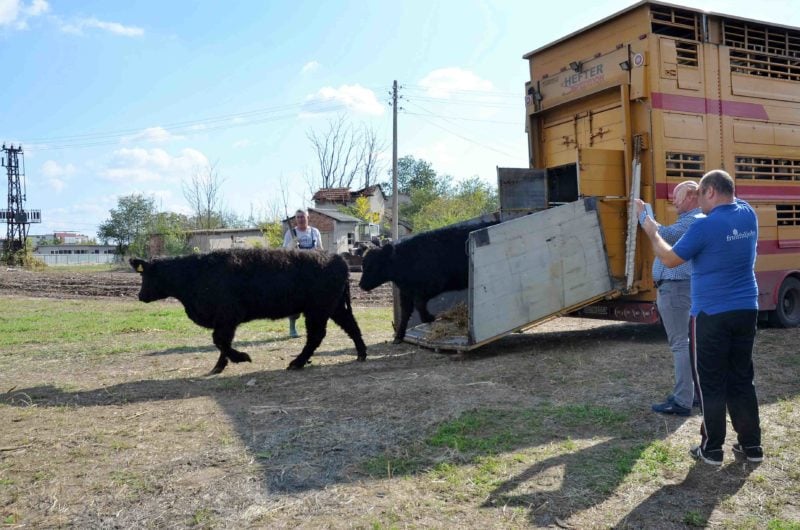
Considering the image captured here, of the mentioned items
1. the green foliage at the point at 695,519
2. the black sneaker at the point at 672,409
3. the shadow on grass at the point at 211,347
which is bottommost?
the green foliage at the point at 695,519

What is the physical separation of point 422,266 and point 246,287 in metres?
Result: 2.83

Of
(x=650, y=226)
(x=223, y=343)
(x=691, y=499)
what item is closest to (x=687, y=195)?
(x=650, y=226)

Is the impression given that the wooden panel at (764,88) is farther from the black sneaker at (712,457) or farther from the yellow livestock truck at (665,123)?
the black sneaker at (712,457)

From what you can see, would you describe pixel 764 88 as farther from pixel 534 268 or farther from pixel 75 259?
pixel 75 259

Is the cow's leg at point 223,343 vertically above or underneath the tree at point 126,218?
underneath

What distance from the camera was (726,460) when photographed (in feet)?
14.8

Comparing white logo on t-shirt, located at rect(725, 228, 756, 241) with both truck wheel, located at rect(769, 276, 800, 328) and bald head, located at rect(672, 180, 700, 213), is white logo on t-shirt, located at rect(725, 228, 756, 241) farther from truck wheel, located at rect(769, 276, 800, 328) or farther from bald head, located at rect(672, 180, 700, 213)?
truck wheel, located at rect(769, 276, 800, 328)

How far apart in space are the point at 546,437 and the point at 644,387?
1969 mm

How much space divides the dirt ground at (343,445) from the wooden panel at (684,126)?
2998 millimetres

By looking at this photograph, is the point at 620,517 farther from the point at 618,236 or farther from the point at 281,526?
the point at 618,236

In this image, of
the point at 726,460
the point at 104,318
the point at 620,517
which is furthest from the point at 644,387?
the point at 104,318

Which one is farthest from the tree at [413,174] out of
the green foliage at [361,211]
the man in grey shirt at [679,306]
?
the man in grey shirt at [679,306]

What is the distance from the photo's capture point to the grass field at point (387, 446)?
375cm

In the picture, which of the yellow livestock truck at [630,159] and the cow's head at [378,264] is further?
the cow's head at [378,264]
